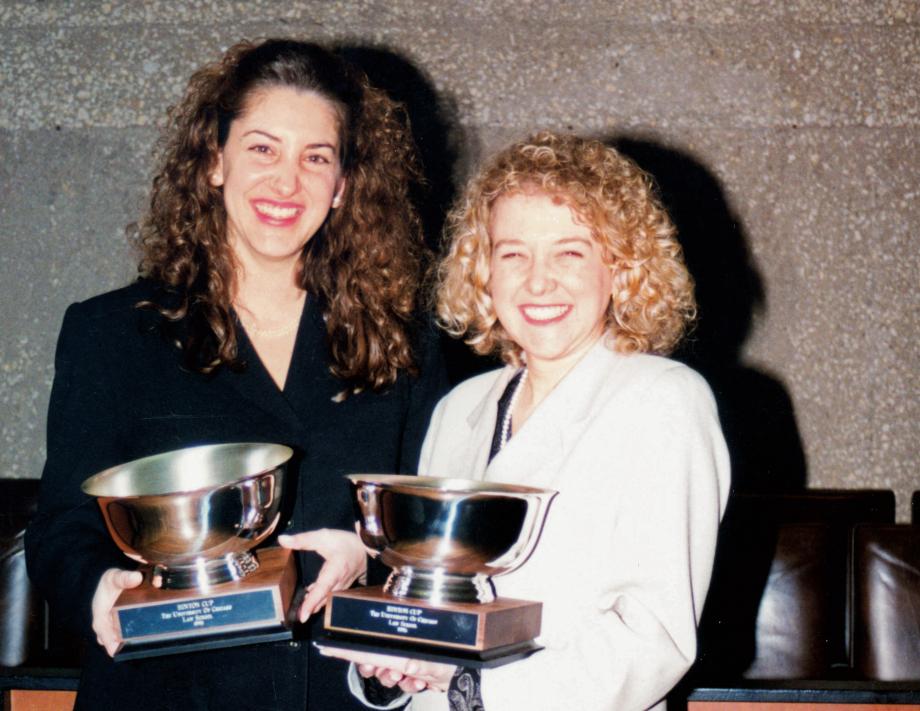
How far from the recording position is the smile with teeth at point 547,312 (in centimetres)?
145

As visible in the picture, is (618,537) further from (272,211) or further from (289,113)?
(289,113)

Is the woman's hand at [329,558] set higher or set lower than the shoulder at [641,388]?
lower

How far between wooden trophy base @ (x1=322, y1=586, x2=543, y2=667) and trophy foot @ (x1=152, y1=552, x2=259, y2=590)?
6.1 inches

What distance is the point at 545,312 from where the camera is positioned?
1.45m

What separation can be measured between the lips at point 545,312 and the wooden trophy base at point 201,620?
0.53 meters

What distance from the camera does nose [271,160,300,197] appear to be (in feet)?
5.15

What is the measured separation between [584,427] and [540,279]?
0.23 meters

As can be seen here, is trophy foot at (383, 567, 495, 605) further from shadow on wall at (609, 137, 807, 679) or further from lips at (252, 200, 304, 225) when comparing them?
shadow on wall at (609, 137, 807, 679)

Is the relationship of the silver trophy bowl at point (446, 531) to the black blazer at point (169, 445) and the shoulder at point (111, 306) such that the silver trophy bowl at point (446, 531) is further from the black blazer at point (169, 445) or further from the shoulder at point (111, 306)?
the shoulder at point (111, 306)

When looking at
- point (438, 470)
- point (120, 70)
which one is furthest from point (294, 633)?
point (120, 70)

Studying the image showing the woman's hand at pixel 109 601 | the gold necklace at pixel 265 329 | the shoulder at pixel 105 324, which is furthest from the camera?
the gold necklace at pixel 265 329

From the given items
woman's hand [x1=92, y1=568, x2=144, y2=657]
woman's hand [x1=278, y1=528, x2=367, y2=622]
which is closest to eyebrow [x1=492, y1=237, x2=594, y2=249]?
woman's hand [x1=278, y1=528, x2=367, y2=622]

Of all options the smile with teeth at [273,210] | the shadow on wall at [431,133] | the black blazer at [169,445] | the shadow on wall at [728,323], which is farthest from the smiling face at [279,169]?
the shadow on wall at [728,323]

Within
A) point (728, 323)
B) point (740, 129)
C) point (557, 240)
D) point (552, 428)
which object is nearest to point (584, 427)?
point (552, 428)
